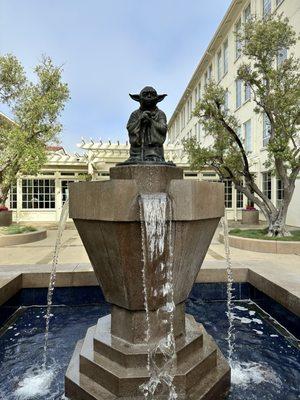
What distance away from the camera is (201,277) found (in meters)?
6.05

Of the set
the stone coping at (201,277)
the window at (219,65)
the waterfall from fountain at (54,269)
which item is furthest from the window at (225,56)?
the waterfall from fountain at (54,269)

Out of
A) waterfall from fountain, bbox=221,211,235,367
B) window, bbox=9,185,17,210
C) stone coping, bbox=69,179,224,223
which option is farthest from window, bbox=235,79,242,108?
stone coping, bbox=69,179,224,223

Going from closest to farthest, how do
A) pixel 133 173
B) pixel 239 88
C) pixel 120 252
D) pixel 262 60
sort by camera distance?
1. pixel 120 252
2. pixel 133 173
3. pixel 262 60
4. pixel 239 88

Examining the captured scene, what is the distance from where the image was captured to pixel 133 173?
3148 mm

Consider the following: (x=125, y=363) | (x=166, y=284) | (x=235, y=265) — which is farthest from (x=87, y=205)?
(x=235, y=265)

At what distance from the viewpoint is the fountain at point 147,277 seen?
279cm

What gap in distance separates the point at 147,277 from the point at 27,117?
11588mm

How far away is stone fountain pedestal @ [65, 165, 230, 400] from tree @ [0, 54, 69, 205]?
1005 cm

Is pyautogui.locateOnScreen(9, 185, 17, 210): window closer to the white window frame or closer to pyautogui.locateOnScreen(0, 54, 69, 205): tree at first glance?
pyautogui.locateOnScreen(0, 54, 69, 205): tree

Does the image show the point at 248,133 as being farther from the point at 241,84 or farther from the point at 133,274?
the point at 133,274

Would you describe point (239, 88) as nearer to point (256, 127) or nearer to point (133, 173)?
point (256, 127)

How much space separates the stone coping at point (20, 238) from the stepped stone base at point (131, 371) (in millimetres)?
8849

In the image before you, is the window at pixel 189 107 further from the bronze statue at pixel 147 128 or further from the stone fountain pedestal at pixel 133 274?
the stone fountain pedestal at pixel 133 274

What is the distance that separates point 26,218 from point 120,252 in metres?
19.1
